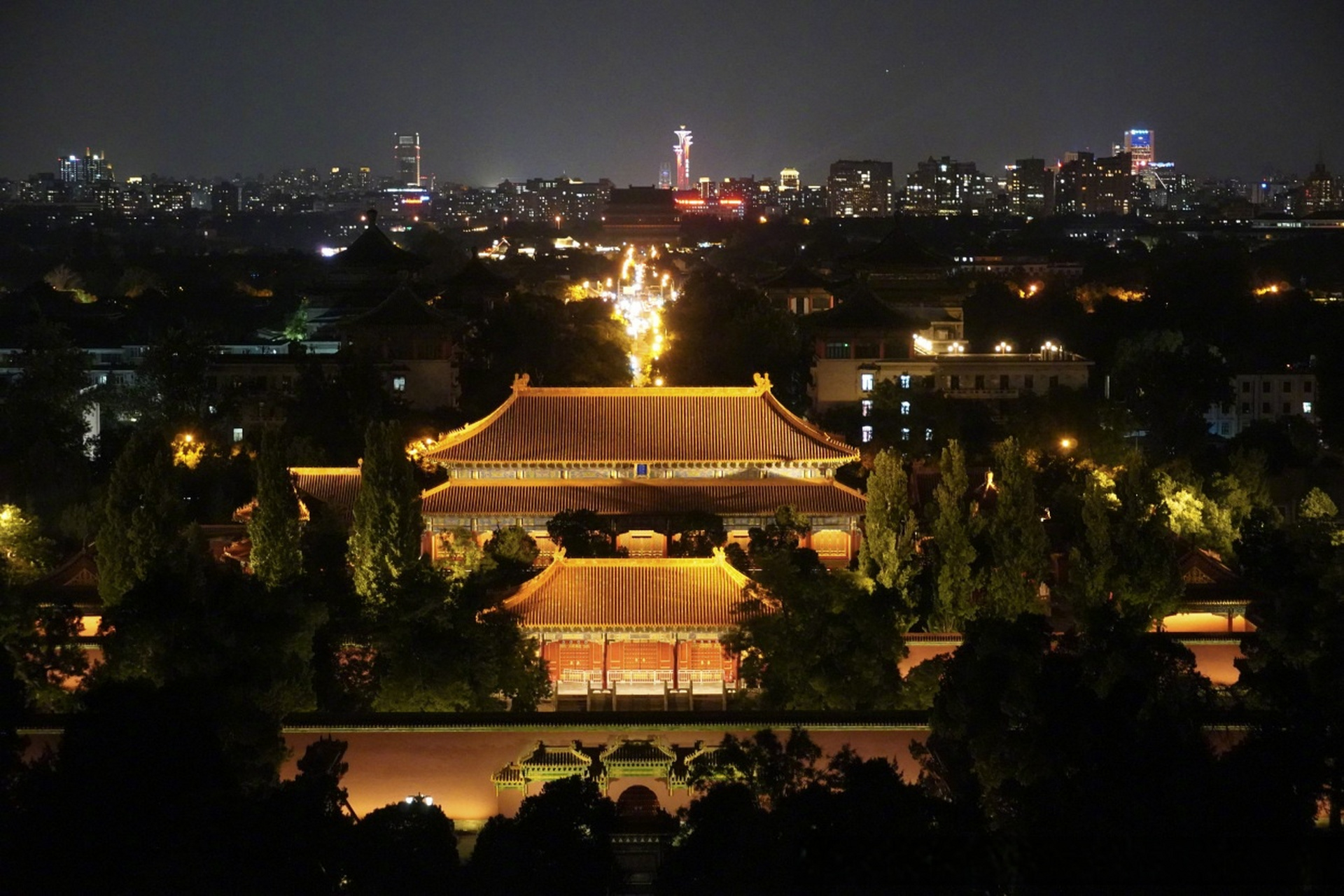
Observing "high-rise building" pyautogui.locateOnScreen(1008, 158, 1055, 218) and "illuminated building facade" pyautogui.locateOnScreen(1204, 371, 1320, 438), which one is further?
"high-rise building" pyautogui.locateOnScreen(1008, 158, 1055, 218)

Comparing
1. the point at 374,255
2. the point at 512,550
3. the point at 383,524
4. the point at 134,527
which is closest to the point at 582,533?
the point at 512,550

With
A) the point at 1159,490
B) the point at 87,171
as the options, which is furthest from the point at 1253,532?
the point at 87,171

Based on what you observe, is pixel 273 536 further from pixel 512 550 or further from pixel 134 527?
pixel 512 550

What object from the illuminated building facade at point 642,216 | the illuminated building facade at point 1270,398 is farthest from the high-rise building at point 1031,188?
the illuminated building facade at point 1270,398

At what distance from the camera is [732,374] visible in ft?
116

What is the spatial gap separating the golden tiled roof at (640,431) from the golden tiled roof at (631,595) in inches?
148

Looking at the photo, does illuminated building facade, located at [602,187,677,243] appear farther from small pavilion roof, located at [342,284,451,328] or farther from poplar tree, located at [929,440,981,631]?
poplar tree, located at [929,440,981,631]

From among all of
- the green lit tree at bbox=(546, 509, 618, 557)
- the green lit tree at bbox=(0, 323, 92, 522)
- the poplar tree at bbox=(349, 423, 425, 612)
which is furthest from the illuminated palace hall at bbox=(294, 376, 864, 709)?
the green lit tree at bbox=(0, 323, 92, 522)

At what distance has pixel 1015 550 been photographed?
18344 millimetres

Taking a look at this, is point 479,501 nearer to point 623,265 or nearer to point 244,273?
point 244,273

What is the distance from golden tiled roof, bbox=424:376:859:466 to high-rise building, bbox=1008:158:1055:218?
395 ft

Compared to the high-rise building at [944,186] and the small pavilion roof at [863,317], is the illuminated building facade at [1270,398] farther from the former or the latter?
the high-rise building at [944,186]

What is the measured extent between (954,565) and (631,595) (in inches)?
132

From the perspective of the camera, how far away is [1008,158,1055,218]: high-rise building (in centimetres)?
14088
